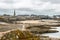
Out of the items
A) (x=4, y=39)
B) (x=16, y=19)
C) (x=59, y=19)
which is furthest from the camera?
(x=59, y=19)

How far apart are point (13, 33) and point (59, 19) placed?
24.7 meters

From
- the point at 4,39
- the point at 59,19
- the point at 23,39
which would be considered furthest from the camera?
the point at 59,19

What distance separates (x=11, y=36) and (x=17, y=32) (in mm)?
360

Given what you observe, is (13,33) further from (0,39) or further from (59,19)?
(59,19)

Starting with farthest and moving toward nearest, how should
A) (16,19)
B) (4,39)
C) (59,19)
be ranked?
(59,19)
(16,19)
(4,39)

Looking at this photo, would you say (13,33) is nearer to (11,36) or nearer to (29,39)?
(11,36)

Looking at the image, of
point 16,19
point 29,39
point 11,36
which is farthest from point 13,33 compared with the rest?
point 16,19

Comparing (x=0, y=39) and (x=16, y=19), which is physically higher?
(x=0, y=39)

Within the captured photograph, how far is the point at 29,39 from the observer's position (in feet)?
25.5

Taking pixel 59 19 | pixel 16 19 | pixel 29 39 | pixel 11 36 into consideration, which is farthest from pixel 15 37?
pixel 59 19

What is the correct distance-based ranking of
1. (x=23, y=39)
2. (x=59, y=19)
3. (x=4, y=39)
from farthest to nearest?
A: (x=59, y=19) → (x=23, y=39) → (x=4, y=39)

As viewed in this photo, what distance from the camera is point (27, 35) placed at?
8.02 metres

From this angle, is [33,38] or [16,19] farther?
[16,19]

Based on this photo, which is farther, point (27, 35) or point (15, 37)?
point (27, 35)
